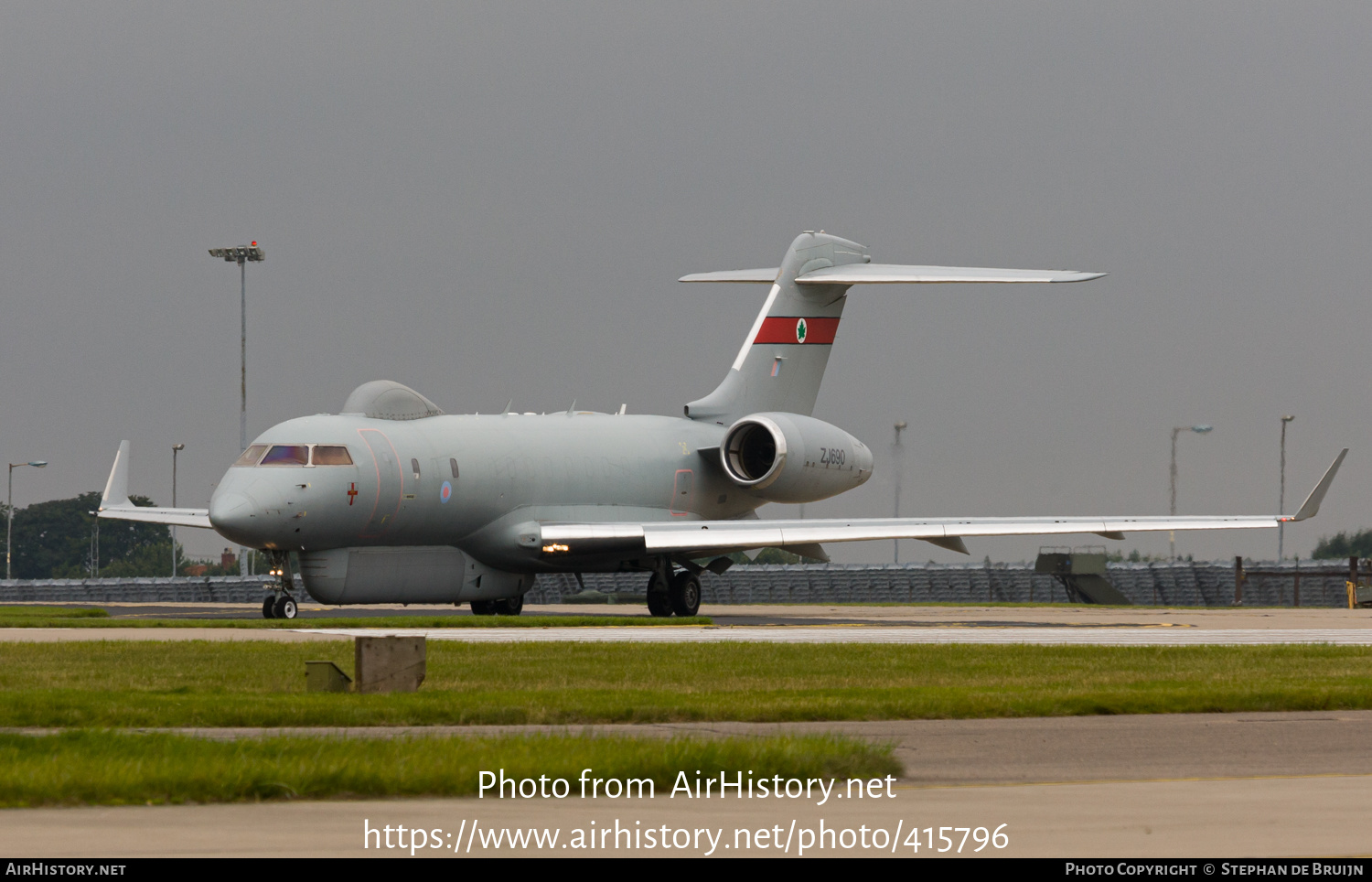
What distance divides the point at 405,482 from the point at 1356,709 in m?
21.9

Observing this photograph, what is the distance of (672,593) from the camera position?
3891 cm

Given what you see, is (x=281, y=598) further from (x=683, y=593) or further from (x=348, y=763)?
(x=348, y=763)

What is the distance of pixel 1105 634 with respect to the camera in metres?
28.5

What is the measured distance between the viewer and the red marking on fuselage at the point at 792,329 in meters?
44.8

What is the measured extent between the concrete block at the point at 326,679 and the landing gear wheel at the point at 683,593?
926 inches

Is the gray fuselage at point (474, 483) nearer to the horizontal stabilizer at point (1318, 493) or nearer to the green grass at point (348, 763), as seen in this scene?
the horizontal stabilizer at point (1318, 493)

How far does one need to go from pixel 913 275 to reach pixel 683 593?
367 inches

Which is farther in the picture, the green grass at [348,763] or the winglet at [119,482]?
the winglet at [119,482]

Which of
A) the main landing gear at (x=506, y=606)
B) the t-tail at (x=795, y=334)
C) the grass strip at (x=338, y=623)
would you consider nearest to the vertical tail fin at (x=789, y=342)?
the t-tail at (x=795, y=334)

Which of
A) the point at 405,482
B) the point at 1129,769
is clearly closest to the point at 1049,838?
the point at 1129,769

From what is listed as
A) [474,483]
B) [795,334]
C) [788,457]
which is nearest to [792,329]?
[795,334]

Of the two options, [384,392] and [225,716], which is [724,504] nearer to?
[384,392]

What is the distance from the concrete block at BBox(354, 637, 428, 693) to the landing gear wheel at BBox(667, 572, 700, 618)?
23204 millimetres
